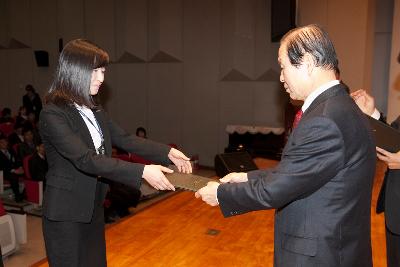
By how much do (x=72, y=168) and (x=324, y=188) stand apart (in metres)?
1.14

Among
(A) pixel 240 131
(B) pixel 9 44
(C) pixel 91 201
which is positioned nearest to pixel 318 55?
(C) pixel 91 201

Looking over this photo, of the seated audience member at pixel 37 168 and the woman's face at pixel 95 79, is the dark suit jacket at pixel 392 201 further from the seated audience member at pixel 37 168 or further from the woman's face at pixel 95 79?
the seated audience member at pixel 37 168

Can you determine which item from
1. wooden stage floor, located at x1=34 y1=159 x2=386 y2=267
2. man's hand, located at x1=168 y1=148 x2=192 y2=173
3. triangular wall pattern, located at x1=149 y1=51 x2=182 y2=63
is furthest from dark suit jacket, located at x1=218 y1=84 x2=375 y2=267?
triangular wall pattern, located at x1=149 y1=51 x2=182 y2=63

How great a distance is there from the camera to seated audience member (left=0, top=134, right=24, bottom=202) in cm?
599

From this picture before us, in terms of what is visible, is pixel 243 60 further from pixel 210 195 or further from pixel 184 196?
pixel 210 195

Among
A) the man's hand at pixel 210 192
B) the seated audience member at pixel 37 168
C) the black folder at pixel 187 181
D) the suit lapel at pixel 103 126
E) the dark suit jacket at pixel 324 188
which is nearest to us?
the dark suit jacket at pixel 324 188

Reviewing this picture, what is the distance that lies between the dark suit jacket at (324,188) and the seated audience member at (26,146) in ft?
18.7

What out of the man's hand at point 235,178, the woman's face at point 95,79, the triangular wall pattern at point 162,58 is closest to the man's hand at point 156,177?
the man's hand at point 235,178

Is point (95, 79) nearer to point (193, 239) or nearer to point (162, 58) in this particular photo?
point (193, 239)

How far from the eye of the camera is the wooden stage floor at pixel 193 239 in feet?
10.7

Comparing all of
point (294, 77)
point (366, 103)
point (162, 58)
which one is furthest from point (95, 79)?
point (162, 58)

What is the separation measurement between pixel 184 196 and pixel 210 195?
11.3 feet

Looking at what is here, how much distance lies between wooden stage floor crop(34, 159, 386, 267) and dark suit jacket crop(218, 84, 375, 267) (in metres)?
1.82

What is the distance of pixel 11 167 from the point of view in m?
6.22
